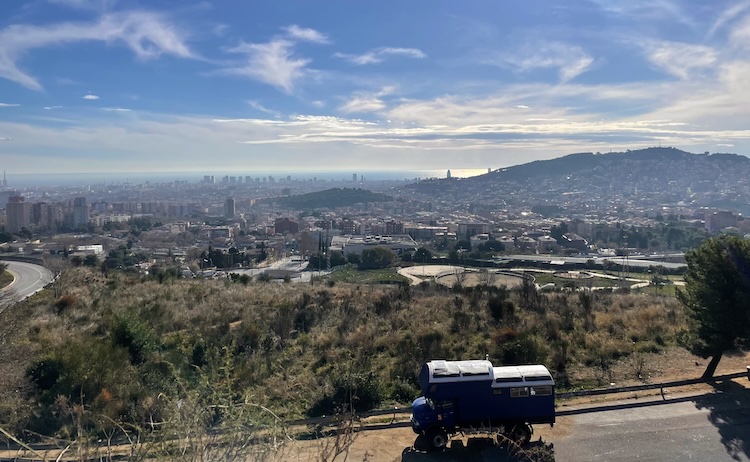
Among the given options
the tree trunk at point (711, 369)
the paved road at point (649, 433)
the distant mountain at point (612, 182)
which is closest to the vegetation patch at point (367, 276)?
the tree trunk at point (711, 369)

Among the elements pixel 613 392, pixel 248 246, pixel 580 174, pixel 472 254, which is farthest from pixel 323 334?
pixel 580 174

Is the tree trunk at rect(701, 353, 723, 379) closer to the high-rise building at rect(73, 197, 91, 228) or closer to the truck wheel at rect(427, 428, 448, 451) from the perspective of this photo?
the truck wheel at rect(427, 428, 448, 451)

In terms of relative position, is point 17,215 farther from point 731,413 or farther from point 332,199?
point 731,413

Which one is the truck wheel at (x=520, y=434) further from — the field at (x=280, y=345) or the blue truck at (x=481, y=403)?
the field at (x=280, y=345)

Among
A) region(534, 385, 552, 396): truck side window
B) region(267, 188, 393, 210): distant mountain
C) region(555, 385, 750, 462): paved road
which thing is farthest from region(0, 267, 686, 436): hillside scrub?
region(267, 188, 393, 210): distant mountain

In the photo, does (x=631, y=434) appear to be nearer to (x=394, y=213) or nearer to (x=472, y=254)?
(x=472, y=254)

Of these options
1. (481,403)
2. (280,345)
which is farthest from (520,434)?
(280,345)

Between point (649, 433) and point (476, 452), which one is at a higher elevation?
point (649, 433)
